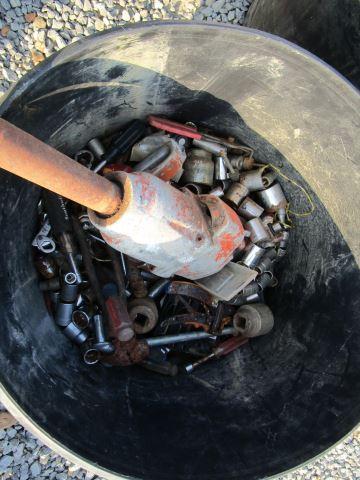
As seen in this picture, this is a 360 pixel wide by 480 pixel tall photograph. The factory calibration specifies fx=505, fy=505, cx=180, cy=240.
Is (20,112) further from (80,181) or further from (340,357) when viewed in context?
(340,357)

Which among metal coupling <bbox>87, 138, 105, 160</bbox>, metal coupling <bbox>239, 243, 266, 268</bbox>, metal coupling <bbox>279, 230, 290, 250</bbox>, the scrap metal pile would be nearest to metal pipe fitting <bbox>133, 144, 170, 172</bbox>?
the scrap metal pile

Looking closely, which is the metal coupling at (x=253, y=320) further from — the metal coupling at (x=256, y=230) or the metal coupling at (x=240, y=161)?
the metal coupling at (x=240, y=161)

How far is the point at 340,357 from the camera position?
2086 mm

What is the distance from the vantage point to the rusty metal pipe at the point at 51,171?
1251 mm

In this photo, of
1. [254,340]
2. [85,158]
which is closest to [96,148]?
[85,158]

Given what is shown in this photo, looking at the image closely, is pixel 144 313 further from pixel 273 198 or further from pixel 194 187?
pixel 273 198

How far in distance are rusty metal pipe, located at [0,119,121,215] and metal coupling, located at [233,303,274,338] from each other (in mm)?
1014

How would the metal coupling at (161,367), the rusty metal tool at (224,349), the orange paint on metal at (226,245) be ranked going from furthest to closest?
the rusty metal tool at (224,349)
the metal coupling at (161,367)
the orange paint on metal at (226,245)

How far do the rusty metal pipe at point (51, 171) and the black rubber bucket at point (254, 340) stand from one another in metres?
0.24

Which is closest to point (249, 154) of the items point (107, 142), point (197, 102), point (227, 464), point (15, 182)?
point (197, 102)

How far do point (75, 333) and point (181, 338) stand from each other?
19.8 inches

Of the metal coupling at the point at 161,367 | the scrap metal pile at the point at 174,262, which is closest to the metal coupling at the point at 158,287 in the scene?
the scrap metal pile at the point at 174,262

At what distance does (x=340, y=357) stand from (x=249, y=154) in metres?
1.02

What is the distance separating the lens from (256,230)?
7.91ft
